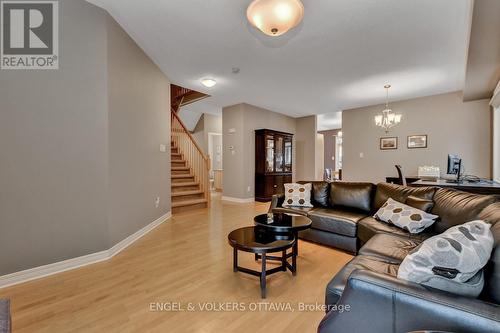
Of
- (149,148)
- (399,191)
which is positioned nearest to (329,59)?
(399,191)

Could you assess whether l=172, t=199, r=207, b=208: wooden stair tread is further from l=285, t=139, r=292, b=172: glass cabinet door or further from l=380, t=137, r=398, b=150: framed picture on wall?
l=380, t=137, r=398, b=150: framed picture on wall

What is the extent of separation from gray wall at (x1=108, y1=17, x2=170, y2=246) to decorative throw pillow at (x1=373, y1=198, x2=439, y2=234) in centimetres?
304

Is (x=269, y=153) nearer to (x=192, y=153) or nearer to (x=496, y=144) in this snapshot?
(x=192, y=153)

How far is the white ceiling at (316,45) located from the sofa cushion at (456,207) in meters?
1.93

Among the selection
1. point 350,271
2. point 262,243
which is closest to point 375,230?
point 350,271

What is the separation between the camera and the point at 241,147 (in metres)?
6.03

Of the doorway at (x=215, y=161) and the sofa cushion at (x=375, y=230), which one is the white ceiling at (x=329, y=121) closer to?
the doorway at (x=215, y=161)

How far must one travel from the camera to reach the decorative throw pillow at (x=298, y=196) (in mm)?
3315

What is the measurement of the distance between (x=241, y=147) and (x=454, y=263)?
5261mm

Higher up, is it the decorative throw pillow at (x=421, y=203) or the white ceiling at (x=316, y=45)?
the white ceiling at (x=316, y=45)

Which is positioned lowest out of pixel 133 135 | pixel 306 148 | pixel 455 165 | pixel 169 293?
pixel 169 293

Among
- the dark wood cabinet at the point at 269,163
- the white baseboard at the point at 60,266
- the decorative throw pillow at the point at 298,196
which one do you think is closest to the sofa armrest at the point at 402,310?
the decorative throw pillow at the point at 298,196

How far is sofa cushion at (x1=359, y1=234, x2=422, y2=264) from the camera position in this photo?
1.63 m

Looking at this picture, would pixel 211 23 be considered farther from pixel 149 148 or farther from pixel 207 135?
pixel 207 135
